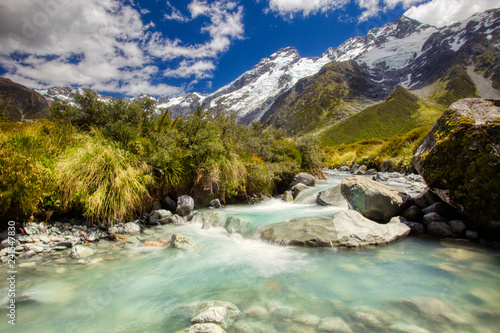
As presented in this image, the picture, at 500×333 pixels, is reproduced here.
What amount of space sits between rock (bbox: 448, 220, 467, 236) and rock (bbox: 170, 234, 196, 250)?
7245 millimetres

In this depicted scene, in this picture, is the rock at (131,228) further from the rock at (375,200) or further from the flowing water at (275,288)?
the rock at (375,200)

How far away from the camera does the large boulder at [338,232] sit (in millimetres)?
6035

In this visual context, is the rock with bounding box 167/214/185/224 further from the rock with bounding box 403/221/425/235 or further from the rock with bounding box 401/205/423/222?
the rock with bounding box 401/205/423/222

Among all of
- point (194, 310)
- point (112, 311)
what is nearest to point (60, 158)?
point (112, 311)

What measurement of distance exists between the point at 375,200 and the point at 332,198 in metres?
3.36

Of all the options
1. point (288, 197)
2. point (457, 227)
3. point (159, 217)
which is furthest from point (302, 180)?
point (159, 217)

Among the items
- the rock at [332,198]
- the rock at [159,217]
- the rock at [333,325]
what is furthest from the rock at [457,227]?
the rock at [159,217]

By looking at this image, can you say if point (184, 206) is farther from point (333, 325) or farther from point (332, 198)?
point (333, 325)

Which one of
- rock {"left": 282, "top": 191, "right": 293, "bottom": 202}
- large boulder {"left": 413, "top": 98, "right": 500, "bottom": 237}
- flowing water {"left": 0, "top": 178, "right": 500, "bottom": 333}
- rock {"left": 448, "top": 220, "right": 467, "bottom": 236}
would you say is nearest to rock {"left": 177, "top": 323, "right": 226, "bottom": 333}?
flowing water {"left": 0, "top": 178, "right": 500, "bottom": 333}

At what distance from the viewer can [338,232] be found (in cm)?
627

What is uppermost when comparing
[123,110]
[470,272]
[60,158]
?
[123,110]

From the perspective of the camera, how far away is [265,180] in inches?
493

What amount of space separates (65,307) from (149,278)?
1.38 metres

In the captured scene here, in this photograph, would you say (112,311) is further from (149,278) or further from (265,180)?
(265,180)
